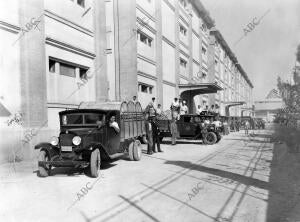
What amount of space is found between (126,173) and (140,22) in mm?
14675

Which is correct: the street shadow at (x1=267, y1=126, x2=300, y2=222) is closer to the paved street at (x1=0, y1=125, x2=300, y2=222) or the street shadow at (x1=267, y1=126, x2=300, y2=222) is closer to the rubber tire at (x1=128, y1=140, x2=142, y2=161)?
the paved street at (x1=0, y1=125, x2=300, y2=222)

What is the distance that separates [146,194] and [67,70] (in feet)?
32.0

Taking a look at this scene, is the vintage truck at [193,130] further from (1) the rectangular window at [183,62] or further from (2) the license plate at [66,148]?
(1) the rectangular window at [183,62]

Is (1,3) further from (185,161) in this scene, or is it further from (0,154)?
(185,161)

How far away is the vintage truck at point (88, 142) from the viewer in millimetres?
7930

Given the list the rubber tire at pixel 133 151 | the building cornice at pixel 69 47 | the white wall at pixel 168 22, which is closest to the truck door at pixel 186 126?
the building cornice at pixel 69 47

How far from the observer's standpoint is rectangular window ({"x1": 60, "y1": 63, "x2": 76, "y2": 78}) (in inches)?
560

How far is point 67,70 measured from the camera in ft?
48.0

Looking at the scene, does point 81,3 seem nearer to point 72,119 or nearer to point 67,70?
point 67,70

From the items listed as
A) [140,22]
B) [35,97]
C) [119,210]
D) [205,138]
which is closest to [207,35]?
[140,22]

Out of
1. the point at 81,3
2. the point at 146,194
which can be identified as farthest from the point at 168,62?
the point at 146,194

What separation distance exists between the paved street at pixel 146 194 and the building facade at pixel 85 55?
131 inches

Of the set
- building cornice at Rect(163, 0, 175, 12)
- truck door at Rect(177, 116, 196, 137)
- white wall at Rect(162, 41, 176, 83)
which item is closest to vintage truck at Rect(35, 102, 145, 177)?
truck door at Rect(177, 116, 196, 137)

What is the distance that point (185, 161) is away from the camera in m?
10.6
